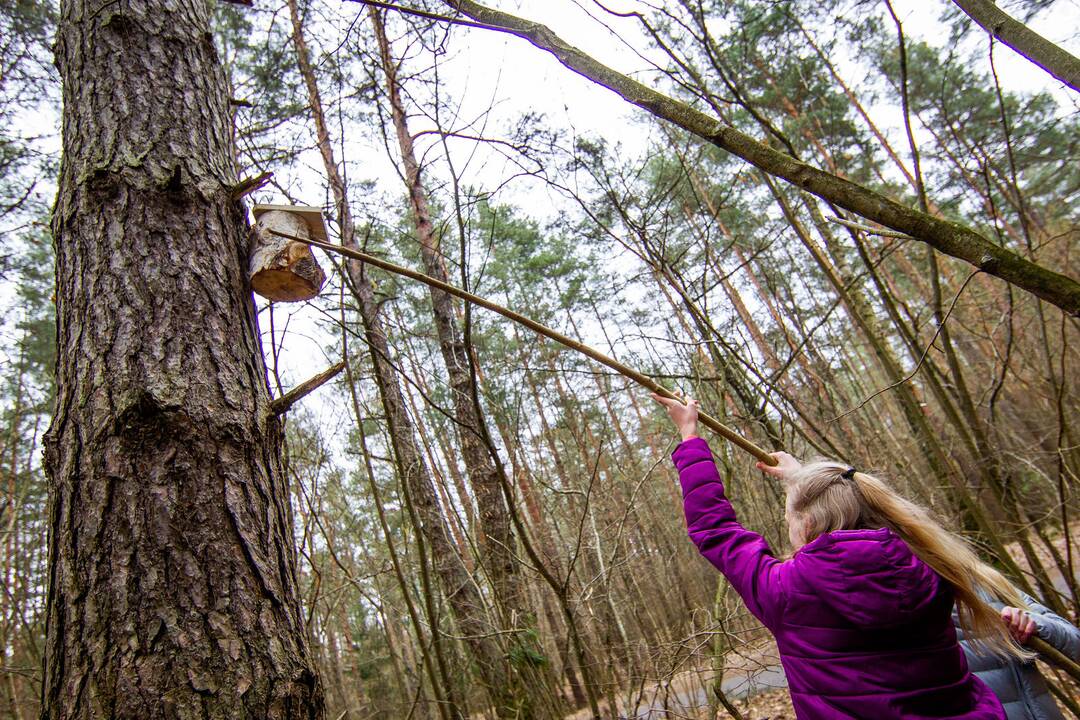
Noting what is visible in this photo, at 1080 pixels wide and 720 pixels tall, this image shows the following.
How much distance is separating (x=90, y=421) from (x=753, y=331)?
14.1 metres

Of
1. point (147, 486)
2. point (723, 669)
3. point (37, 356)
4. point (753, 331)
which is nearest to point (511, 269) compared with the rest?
point (753, 331)

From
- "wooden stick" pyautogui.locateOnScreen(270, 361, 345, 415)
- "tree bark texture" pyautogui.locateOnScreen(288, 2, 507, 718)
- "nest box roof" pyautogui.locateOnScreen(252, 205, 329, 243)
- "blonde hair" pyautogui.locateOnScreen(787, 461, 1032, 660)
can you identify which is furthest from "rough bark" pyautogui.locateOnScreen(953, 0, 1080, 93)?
"tree bark texture" pyautogui.locateOnScreen(288, 2, 507, 718)

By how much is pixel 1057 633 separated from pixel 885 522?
1.02m

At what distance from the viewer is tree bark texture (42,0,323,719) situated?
1188mm

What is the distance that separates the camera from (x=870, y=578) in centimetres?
138

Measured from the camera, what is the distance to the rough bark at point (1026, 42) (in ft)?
4.68

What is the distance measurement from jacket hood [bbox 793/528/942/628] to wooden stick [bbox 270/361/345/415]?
56.3 inches

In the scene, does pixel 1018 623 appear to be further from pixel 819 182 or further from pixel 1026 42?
pixel 1026 42

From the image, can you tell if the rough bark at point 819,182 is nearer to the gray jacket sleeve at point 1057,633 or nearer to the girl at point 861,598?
the girl at point 861,598

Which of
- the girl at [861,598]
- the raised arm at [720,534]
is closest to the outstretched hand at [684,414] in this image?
the raised arm at [720,534]

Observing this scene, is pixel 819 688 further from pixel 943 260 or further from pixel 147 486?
pixel 943 260

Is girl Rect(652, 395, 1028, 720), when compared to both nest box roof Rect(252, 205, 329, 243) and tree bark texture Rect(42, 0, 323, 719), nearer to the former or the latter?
tree bark texture Rect(42, 0, 323, 719)

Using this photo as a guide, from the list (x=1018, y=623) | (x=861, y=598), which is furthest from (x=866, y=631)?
(x=1018, y=623)

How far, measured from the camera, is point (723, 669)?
2650 millimetres
